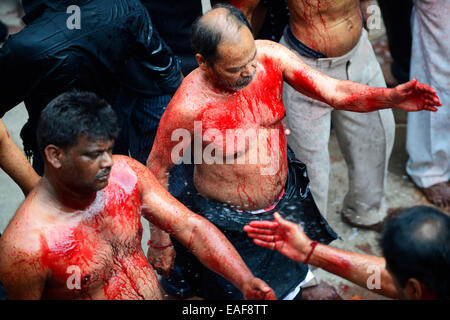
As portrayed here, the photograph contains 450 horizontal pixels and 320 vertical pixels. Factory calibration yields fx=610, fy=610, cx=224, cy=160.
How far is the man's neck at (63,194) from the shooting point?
218 centimetres

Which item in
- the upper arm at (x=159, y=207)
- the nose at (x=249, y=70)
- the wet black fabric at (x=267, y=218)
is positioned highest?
the nose at (x=249, y=70)

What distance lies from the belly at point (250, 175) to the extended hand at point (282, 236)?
18.6 inches

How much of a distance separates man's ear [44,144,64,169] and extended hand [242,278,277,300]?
82 cm

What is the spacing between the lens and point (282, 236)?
2.39m

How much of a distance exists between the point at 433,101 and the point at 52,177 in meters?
1.58

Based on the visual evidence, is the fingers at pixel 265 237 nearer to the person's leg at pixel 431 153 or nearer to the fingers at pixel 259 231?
the fingers at pixel 259 231

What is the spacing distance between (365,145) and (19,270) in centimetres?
243

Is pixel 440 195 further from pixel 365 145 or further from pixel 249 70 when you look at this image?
pixel 249 70

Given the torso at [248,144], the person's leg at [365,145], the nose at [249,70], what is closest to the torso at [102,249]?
the torso at [248,144]

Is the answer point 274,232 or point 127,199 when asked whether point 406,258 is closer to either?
point 274,232

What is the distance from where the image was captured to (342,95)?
2.80 m

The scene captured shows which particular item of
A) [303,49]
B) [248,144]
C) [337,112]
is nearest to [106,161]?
[248,144]

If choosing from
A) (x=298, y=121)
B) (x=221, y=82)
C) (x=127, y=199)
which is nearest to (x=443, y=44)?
(x=298, y=121)
